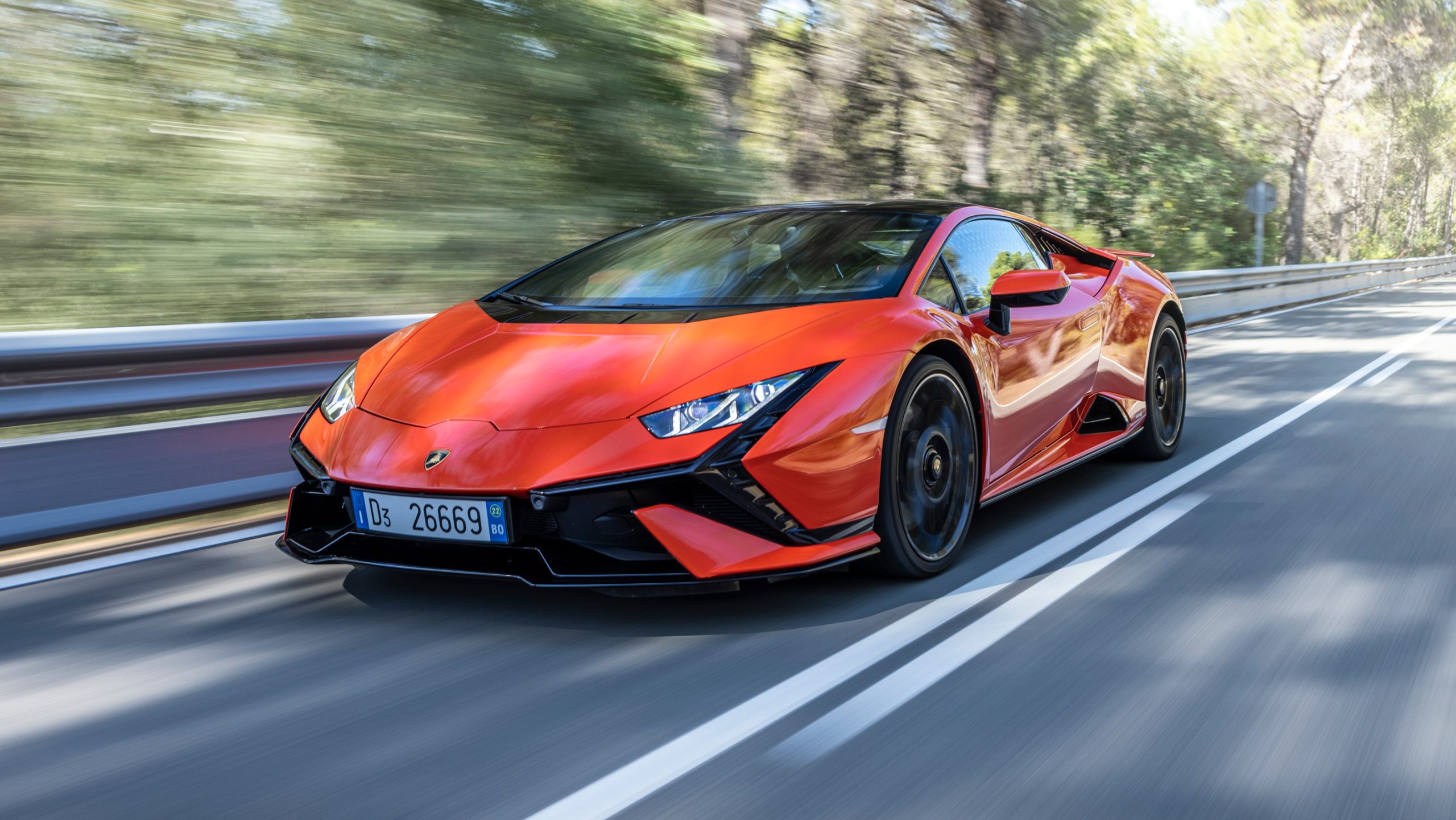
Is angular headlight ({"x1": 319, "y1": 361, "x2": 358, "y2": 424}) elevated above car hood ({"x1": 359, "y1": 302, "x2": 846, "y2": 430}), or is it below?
below

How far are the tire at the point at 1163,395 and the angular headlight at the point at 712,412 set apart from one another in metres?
3.03

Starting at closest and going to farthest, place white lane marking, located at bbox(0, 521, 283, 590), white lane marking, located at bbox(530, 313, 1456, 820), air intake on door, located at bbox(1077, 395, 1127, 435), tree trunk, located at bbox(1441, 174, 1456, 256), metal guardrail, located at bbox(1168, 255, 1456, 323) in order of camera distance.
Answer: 1. white lane marking, located at bbox(530, 313, 1456, 820)
2. white lane marking, located at bbox(0, 521, 283, 590)
3. air intake on door, located at bbox(1077, 395, 1127, 435)
4. metal guardrail, located at bbox(1168, 255, 1456, 323)
5. tree trunk, located at bbox(1441, 174, 1456, 256)

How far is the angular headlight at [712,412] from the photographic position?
3.33 m

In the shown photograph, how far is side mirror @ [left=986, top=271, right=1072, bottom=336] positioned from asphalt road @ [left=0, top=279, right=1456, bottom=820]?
794 mm

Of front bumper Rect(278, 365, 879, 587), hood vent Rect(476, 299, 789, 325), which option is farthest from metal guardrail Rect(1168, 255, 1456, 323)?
front bumper Rect(278, 365, 879, 587)

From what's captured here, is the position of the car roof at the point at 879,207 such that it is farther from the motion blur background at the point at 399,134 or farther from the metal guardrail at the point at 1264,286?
the metal guardrail at the point at 1264,286

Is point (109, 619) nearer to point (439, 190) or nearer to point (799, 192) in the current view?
point (439, 190)

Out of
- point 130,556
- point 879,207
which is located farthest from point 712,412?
point 130,556

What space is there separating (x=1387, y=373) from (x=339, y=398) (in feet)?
28.6

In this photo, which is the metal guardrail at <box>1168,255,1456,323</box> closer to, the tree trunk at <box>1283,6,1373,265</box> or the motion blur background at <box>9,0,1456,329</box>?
the motion blur background at <box>9,0,1456,329</box>

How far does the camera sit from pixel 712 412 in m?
3.36

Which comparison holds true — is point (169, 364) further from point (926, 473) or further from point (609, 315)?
point (926, 473)

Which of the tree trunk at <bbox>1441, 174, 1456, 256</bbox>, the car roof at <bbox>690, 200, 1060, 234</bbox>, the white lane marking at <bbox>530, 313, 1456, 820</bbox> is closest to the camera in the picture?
the white lane marking at <bbox>530, 313, 1456, 820</bbox>

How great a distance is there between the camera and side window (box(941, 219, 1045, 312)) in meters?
4.48
